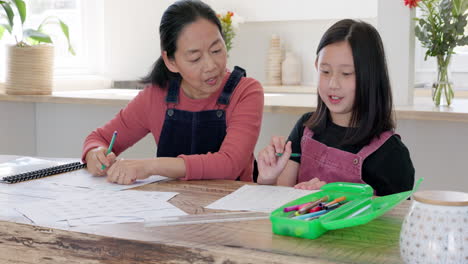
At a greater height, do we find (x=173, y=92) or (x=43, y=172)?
(x=173, y=92)

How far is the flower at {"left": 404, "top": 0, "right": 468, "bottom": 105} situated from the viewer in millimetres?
2203

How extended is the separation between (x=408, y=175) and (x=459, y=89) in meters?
2.56

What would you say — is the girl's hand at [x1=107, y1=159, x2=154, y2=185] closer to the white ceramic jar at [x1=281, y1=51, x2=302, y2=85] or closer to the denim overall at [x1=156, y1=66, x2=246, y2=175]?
the denim overall at [x1=156, y1=66, x2=246, y2=175]

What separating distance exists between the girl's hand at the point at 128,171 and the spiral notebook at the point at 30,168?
0.64 ft

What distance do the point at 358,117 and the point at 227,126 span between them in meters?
0.40

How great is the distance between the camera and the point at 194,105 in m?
1.88

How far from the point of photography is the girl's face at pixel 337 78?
1.61 metres

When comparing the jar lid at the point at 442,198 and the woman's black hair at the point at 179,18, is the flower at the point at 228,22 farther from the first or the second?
the jar lid at the point at 442,198

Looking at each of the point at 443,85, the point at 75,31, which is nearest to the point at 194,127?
the point at 443,85

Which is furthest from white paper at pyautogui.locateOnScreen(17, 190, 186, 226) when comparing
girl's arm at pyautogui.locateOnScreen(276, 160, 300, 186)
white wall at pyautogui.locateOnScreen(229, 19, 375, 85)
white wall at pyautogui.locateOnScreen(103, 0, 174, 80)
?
white wall at pyautogui.locateOnScreen(229, 19, 375, 85)

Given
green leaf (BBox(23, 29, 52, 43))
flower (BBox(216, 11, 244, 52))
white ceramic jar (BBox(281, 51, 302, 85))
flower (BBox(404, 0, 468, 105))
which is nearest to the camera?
flower (BBox(404, 0, 468, 105))

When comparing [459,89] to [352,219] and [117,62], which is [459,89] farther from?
[352,219]

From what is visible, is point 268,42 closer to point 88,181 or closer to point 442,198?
point 88,181

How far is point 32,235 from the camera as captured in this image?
112 centimetres
